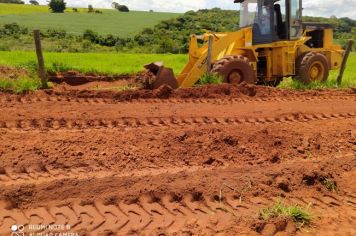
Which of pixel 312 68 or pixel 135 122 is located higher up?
pixel 312 68

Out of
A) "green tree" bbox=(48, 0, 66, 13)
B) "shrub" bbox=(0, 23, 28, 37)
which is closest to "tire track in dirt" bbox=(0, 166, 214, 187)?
"shrub" bbox=(0, 23, 28, 37)

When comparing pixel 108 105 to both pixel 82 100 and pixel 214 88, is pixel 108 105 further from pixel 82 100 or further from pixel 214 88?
pixel 214 88

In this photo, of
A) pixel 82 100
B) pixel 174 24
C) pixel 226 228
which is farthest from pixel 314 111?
pixel 174 24

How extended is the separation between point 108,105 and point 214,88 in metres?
2.77

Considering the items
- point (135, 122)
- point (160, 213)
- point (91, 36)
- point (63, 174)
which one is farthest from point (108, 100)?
point (91, 36)

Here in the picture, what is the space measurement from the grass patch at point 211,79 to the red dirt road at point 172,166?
212 cm

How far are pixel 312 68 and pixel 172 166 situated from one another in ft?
30.6

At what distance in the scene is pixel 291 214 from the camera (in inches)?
172

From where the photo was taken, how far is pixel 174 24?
43.3 m

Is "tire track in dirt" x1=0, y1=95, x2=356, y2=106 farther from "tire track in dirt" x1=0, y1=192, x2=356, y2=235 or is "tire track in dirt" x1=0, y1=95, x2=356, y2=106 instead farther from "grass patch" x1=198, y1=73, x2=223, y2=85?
"tire track in dirt" x1=0, y1=192, x2=356, y2=235

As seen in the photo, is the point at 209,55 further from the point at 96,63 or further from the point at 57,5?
the point at 57,5

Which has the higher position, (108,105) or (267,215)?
(108,105)

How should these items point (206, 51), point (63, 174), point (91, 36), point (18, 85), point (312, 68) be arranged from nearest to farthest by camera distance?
point (63, 174), point (18, 85), point (206, 51), point (312, 68), point (91, 36)

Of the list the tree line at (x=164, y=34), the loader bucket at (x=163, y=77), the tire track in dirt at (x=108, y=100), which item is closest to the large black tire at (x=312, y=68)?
the tire track in dirt at (x=108, y=100)
